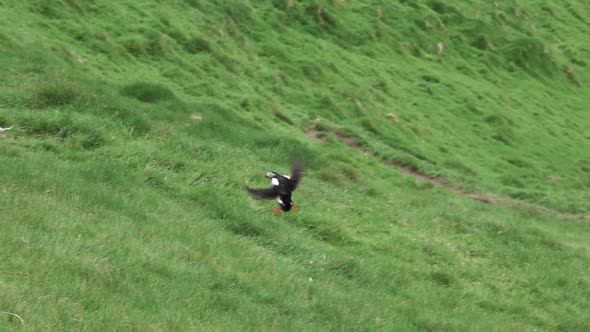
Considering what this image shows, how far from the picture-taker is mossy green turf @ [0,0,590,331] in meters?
7.94

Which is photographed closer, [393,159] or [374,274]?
[374,274]

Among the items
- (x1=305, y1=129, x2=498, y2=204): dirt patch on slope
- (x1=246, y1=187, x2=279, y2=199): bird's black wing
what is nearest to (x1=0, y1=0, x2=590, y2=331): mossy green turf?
(x1=305, y1=129, x2=498, y2=204): dirt patch on slope

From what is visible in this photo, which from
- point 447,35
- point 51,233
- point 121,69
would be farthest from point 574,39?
point 51,233

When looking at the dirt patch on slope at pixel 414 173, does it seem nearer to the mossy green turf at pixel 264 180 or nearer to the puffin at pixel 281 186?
the mossy green turf at pixel 264 180

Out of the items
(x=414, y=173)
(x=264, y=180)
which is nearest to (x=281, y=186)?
(x=264, y=180)

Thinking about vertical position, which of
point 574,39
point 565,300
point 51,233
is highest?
point 51,233

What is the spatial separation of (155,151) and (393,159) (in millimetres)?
11529

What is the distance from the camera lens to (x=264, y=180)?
13.9m

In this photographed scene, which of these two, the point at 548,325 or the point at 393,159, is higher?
the point at 548,325

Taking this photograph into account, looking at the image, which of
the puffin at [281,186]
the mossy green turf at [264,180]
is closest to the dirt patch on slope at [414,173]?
the mossy green turf at [264,180]

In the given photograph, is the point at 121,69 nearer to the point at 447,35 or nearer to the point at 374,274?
the point at 374,274

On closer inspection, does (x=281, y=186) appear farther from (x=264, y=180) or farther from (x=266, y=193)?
(x=264, y=180)

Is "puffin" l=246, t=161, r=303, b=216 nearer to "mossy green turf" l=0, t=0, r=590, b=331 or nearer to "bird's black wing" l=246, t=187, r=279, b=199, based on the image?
"bird's black wing" l=246, t=187, r=279, b=199

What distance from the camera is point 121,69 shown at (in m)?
19.5
